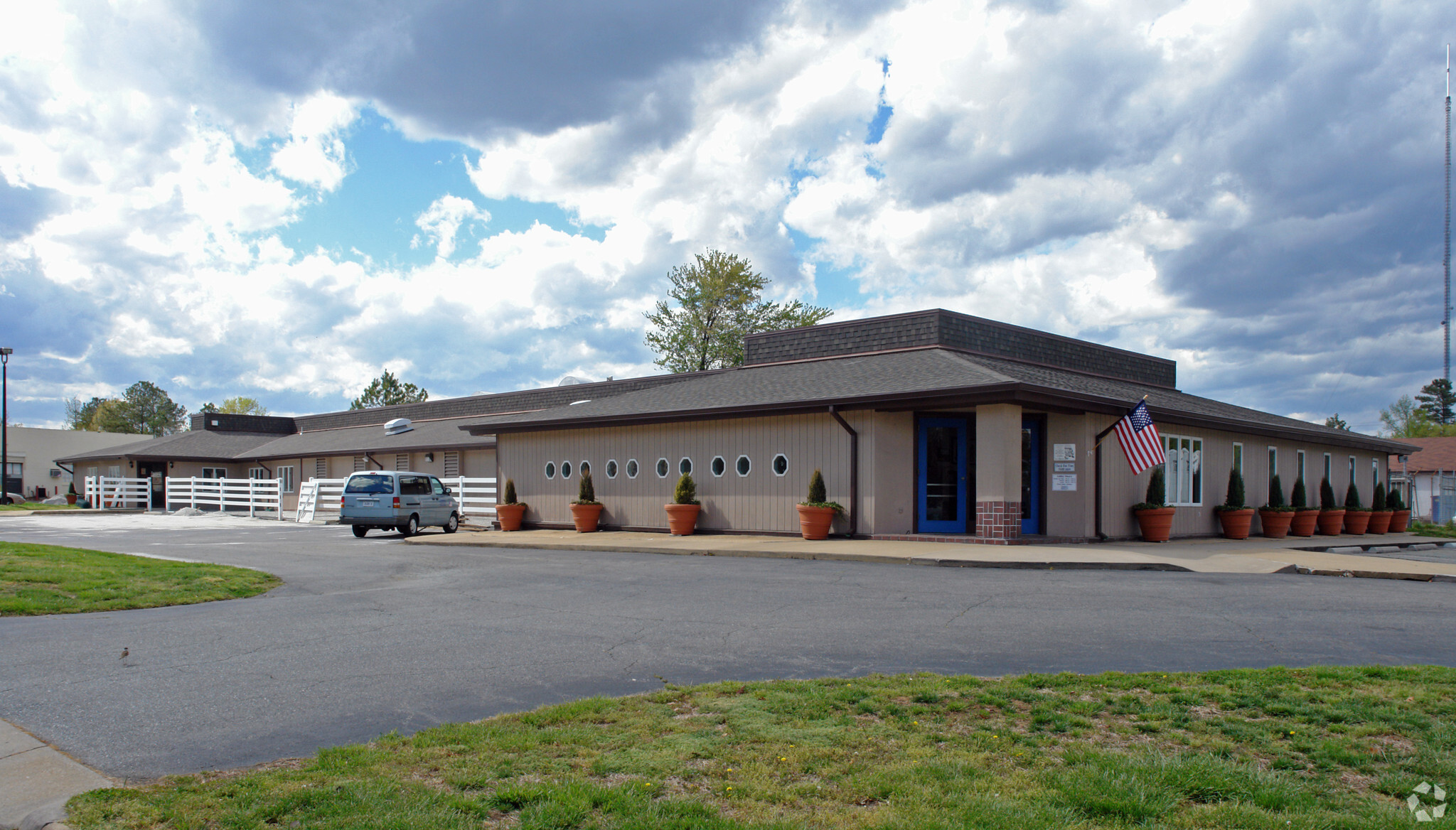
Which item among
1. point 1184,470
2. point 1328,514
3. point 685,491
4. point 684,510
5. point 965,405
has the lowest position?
point 1328,514

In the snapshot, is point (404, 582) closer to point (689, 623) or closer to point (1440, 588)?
point (689, 623)

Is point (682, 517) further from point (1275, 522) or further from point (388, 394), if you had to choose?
point (388, 394)

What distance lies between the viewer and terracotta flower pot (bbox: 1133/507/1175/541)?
1883 centimetres

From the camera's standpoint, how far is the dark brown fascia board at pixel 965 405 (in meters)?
16.5

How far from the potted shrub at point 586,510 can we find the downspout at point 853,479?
7035mm

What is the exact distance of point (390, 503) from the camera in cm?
2314

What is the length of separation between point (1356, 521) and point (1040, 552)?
17.4 metres

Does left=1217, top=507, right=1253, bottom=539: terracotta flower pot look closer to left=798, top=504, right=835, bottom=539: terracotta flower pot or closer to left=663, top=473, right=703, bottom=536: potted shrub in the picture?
left=798, top=504, right=835, bottom=539: terracotta flower pot

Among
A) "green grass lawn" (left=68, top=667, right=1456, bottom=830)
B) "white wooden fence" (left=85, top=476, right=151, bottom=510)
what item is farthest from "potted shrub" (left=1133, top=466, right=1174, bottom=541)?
"white wooden fence" (left=85, top=476, right=151, bottom=510)

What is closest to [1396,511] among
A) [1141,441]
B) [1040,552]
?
[1141,441]

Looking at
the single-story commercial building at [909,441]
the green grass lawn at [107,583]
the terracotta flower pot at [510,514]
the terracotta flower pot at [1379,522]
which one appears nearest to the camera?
the green grass lawn at [107,583]

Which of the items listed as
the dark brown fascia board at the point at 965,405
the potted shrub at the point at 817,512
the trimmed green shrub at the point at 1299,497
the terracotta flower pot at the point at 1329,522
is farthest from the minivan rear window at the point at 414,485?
the terracotta flower pot at the point at 1329,522

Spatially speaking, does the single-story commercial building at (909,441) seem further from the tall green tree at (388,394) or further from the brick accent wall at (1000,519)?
the tall green tree at (388,394)

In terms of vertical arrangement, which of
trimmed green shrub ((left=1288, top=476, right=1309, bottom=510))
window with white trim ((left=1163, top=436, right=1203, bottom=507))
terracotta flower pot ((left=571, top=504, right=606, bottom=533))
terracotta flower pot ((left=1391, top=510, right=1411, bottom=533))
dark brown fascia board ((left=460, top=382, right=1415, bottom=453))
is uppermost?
dark brown fascia board ((left=460, top=382, right=1415, bottom=453))
